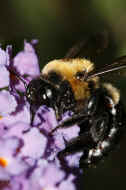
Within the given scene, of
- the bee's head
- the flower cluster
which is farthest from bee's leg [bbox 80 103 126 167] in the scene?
the bee's head

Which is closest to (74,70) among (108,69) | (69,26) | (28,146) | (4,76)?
(108,69)

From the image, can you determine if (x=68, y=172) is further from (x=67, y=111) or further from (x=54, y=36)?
(x=54, y=36)

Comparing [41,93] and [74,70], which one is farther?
[74,70]

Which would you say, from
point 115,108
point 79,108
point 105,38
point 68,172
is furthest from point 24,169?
point 105,38

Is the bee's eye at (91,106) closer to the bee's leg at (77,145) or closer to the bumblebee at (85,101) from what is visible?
the bumblebee at (85,101)

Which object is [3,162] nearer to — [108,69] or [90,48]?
[108,69]
